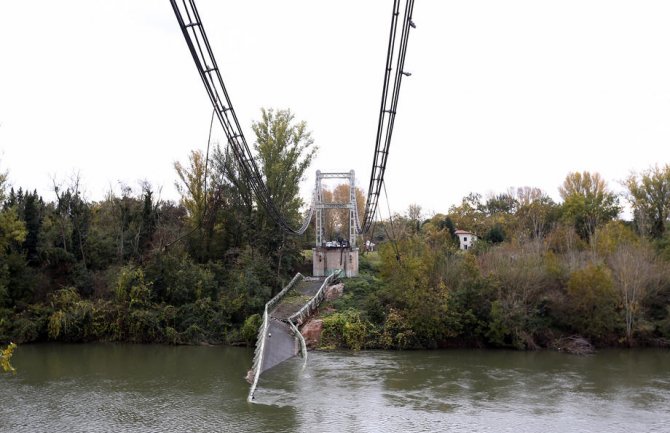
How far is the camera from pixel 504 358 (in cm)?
2627

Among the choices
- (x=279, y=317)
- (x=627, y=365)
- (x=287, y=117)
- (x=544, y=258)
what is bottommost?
(x=627, y=365)

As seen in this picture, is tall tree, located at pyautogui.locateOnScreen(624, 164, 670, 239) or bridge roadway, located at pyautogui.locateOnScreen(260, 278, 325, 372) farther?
tall tree, located at pyautogui.locateOnScreen(624, 164, 670, 239)

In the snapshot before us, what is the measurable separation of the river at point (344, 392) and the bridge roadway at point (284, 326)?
1.70 ft

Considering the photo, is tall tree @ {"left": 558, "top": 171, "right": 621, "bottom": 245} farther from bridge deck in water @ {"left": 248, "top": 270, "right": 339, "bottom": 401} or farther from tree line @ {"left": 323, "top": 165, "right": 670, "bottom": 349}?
bridge deck in water @ {"left": 248, "top": 270, "right": 339, "bottom": 401}

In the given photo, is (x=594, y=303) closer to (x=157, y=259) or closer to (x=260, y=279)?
(x=260, y=279)

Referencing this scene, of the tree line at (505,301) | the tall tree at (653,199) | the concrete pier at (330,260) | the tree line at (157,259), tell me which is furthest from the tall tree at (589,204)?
A: the tree line at (157,259)

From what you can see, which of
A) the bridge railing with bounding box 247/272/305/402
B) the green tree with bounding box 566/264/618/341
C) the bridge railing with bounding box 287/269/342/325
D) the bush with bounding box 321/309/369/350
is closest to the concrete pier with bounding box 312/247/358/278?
the bridge railing with bounding box 287/269/342/325

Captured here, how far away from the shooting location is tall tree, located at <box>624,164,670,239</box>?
46188mm

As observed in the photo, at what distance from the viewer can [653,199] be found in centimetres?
4766

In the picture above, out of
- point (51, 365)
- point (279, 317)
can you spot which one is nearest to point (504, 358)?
point (279, 317)

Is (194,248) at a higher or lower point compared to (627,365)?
higher

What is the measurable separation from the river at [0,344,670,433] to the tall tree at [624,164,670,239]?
71.8 ft

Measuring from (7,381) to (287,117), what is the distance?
80.8ft

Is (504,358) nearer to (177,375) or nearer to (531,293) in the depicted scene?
(531,293)
